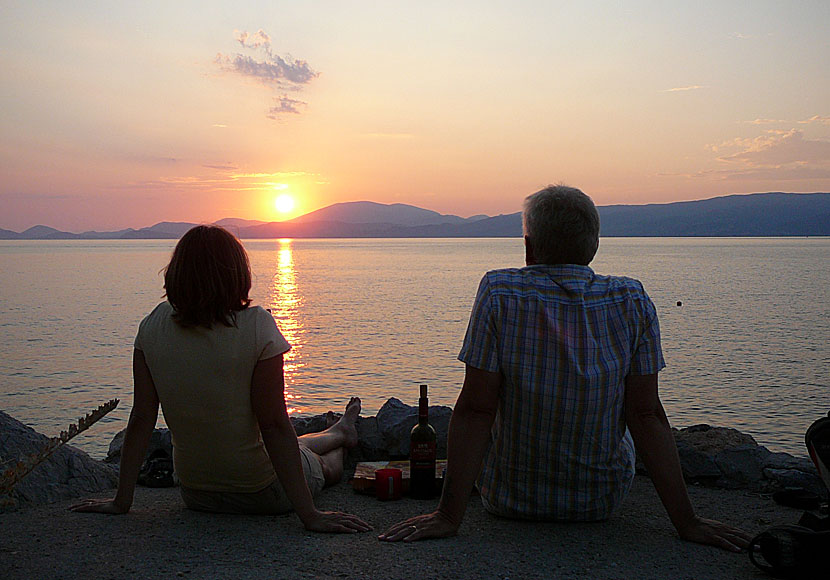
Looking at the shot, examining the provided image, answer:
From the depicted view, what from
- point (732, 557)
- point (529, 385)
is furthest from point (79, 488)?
point (732, 557)

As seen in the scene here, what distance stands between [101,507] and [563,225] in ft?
9.83

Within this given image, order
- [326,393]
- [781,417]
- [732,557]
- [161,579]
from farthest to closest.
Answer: [326,393] < [781,417] < [732,557] < [161,579]

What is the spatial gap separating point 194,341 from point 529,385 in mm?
1690

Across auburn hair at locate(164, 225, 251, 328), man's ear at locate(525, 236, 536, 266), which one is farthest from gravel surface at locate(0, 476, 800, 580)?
man's ear at locate(525, 236, 536, 266)

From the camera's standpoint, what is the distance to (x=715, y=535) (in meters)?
3.70

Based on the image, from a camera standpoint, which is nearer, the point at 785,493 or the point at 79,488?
the point at 785,493

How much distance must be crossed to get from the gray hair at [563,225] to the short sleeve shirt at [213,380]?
139 cm

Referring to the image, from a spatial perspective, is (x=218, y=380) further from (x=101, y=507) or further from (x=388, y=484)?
(x=388, y=484)

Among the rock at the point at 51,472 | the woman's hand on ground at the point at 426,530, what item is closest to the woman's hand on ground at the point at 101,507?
the rock at the point at 51,472

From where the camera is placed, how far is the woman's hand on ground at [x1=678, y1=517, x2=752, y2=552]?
362cm

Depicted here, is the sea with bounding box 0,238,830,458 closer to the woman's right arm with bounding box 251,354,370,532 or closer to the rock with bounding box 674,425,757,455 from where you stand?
the rock with bounding box 674,425,757,455

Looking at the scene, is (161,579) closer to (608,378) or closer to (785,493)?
A: (608,378)

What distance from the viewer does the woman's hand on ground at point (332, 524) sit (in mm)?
3861

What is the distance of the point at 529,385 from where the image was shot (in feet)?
12.0
